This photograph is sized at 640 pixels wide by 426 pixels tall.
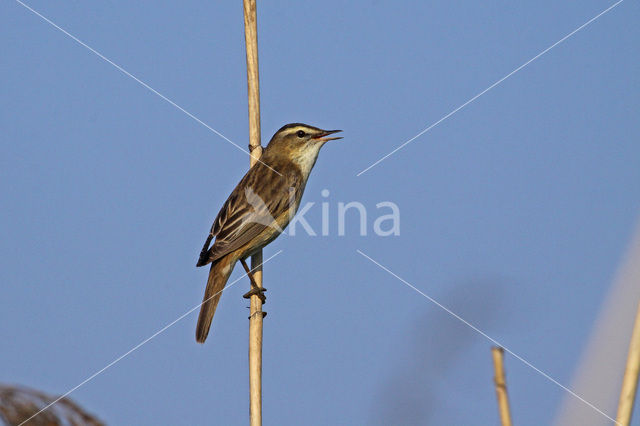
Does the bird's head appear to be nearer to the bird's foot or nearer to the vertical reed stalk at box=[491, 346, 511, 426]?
the bird's foot

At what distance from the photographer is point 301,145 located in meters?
6.00

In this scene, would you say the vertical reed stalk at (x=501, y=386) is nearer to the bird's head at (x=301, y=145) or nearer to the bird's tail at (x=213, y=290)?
the bird's tail at (x=213, y=290)

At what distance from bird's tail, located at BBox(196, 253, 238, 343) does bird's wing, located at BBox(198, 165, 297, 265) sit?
11 cm

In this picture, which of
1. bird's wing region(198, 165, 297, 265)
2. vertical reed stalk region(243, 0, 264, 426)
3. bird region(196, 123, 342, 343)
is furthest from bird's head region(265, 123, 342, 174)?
vertical reed stalk region(243, 0, 264, 426)

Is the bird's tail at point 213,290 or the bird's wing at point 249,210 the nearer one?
the bird's tail at point 213,290

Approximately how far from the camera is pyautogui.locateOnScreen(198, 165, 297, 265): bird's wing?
5.22m

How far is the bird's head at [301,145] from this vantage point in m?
5.97

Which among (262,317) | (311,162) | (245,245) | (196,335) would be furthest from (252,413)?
(311,162)

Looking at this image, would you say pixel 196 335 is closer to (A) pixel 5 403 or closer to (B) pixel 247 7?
(B) pixel 247 7

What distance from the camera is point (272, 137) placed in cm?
628

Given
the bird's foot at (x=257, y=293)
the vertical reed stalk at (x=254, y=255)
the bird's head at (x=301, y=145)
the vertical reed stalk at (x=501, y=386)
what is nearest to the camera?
the vertical reed stalk at (x=501, y=386)

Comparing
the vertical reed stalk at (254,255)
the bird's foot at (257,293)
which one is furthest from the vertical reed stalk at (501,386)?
the bird's foot at (257,293)

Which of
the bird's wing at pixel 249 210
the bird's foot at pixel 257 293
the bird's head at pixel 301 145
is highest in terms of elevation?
the bird's head at pixel 301 145

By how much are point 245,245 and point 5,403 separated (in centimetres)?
336
